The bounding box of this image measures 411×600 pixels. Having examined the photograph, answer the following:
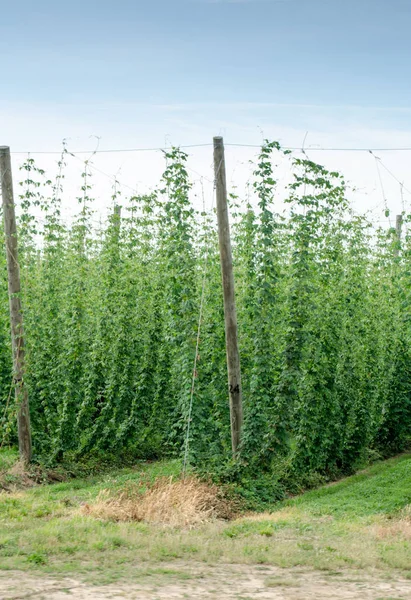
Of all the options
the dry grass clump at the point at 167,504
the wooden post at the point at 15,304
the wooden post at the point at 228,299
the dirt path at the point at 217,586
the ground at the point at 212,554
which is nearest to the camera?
the dirt path at the point at 217,586

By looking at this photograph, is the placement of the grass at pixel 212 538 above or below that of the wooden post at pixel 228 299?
below

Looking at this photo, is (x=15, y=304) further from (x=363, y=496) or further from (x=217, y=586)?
(x=217, y=586)

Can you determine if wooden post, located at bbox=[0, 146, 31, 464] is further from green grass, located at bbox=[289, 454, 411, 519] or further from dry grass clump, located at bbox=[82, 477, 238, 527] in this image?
green grass, located at bbox=[289, 454, 411, 519]

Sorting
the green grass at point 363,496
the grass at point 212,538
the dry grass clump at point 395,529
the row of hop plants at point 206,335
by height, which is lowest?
the green grass at point 363,496

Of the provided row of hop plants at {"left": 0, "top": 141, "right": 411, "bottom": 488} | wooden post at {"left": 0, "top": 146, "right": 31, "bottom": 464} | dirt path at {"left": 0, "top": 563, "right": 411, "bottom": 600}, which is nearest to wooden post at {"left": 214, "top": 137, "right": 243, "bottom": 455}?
row of hop plants at {"left": 0, "top": 141, "right": 411, "bottom": 488}

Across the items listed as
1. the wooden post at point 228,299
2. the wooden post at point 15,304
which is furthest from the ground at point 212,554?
the wooden post at point 15,304

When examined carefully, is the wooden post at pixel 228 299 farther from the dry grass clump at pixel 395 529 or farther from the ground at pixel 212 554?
the dry grass clump at pixel 395 529

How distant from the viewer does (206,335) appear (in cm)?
1108

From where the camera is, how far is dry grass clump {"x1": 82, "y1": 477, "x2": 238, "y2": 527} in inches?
337

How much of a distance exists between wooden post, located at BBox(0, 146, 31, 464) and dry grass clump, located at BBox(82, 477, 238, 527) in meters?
3.10

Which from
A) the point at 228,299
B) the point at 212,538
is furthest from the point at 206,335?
the point at 212,538

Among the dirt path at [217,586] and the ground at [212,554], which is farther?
the ground at [212,554]

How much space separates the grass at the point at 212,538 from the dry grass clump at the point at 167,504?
0.22 meters

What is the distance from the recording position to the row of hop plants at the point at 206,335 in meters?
10.8
